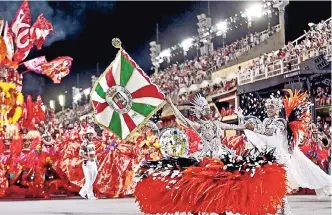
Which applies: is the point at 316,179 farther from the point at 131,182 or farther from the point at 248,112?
the point at 131,182

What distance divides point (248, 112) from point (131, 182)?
19.4 feet

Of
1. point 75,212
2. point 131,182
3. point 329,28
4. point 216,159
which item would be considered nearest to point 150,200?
point 216,159

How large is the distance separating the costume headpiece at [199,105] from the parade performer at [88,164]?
21.0 feet

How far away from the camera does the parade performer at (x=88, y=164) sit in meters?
13.7

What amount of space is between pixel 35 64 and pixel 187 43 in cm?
3044

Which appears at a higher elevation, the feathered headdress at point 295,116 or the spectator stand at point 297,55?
the spectator stand at point 297,55

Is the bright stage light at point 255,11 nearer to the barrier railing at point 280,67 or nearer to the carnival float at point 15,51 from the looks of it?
the barrier railing at point 280,67

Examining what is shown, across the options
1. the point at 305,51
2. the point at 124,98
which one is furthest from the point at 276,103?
the point at 305,51

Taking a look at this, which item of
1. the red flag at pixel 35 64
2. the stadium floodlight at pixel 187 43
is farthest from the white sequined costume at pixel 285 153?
the stadium floodlight at pixel 187 43

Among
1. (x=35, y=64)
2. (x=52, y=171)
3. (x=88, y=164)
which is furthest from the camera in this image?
(x=35, y=64)

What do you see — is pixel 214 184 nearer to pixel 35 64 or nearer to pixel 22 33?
pixel 22 33

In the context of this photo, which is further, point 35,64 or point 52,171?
point 35,64

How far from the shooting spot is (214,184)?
6793 millimetres

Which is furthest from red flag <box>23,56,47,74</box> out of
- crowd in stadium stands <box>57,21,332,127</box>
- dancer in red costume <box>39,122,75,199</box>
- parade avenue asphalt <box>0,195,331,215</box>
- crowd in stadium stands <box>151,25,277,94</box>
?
parade avenue asphalt <box>0,195,331,215</box>
